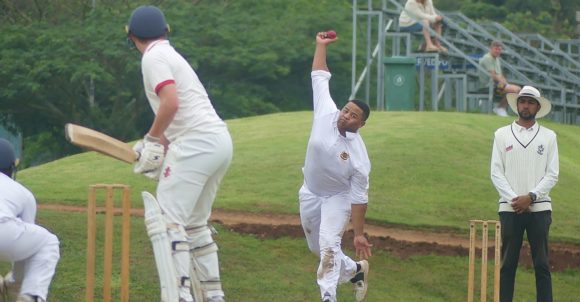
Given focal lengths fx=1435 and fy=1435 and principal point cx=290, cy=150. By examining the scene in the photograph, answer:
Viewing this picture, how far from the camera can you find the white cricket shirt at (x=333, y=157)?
12.5 m

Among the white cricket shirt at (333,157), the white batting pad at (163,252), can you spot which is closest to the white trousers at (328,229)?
the white cricket shirt at (333,157)

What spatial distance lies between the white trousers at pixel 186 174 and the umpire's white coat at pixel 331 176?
237 centimetres

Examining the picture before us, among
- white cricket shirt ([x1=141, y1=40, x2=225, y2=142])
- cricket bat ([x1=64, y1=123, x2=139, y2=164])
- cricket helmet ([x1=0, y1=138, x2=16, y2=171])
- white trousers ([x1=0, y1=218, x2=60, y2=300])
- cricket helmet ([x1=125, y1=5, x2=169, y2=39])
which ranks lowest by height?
white trousers ([x1=0, y1=218, x2=60, y2=300])

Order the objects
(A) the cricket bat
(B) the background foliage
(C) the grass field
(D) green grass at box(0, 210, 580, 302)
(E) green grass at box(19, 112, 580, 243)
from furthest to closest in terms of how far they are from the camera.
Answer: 1. (B) the background foliage
2. (E) green grass at box(19, 112, 580, 243)
3. (C) the grass field
4. (D) green grass at box(0, 210, 580, 302)
5. (A) the cricket bat

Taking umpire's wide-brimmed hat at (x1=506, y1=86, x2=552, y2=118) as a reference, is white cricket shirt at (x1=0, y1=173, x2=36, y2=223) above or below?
below

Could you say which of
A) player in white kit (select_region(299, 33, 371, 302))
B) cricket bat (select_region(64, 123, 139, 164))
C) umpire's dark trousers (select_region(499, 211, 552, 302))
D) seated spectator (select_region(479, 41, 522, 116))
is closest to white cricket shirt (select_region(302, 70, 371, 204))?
player in white kit (select_region(299, 33, 371, 302))

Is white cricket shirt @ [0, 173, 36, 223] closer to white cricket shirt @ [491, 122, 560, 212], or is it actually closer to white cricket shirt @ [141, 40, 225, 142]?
white cricket shirt @ [141, 40, 225, 142]

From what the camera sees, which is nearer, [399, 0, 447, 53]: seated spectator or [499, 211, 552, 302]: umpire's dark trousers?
[499, 211, 552, 302]: umpire's dark trousers

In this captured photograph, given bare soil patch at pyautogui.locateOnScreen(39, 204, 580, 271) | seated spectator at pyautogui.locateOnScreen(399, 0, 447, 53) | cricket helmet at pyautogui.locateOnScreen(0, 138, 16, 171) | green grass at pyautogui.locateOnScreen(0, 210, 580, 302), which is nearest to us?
cricket helmet at pyautogui.locateOnScreen(0, 138, 16, 171)

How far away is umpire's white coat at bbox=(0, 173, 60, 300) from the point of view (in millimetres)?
10078

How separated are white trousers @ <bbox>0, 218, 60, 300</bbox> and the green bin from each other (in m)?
17.2

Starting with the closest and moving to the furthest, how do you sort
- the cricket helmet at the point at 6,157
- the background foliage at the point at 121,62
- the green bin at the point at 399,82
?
1. the cricket helmet at the point at 6,157
2. the green bin at the point at 399,82
3. the background foliage at the point at 121,62

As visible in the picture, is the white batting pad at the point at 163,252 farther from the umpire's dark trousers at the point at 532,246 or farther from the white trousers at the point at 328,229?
the umpire's dark trousers at the point at 532,246

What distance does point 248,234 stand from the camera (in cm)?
1636
